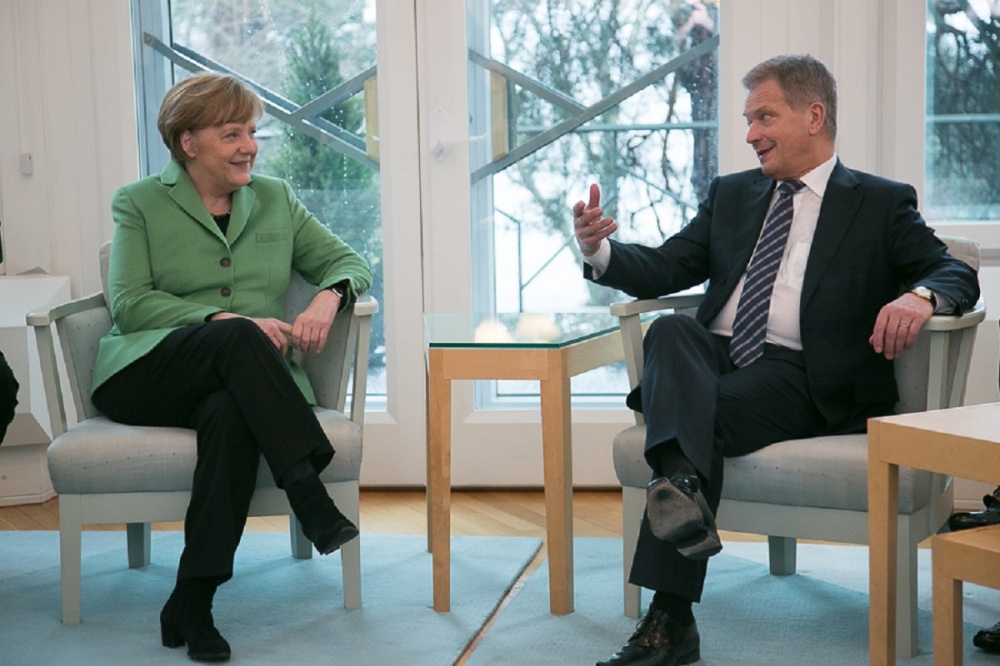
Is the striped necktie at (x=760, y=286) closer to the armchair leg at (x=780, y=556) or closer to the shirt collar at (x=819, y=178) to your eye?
the shirt collar at (x=819, y=178)

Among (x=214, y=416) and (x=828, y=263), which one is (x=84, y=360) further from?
(x=828, y=263)

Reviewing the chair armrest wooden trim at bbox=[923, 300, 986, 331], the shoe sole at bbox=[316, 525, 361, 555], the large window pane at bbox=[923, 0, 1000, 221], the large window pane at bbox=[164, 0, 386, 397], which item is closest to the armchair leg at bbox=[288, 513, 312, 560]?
the shoe sole at bbox=[316, 525, 361, 555]

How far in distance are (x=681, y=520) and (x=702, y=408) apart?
270mm

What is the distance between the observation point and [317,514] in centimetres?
254

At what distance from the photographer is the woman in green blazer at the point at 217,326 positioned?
2.52 m

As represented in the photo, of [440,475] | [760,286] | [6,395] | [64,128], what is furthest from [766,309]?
[64,128]

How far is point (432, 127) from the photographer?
3781mm

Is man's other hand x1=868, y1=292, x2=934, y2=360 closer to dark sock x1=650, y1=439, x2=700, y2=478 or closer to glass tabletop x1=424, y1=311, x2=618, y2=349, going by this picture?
dark sock x1=650, y1=439, x2=700, y2=478

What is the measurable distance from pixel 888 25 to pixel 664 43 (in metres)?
0.63

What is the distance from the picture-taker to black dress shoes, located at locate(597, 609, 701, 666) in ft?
7.59

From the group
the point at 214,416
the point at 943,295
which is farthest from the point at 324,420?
the point at 943,295

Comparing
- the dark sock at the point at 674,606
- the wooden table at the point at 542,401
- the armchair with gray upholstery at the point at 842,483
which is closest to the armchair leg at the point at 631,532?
the armchair with gray upholstery at the point at 842,483

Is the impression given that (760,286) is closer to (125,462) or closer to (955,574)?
(955,574)

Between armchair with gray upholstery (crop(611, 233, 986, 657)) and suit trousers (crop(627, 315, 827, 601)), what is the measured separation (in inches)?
2.6
